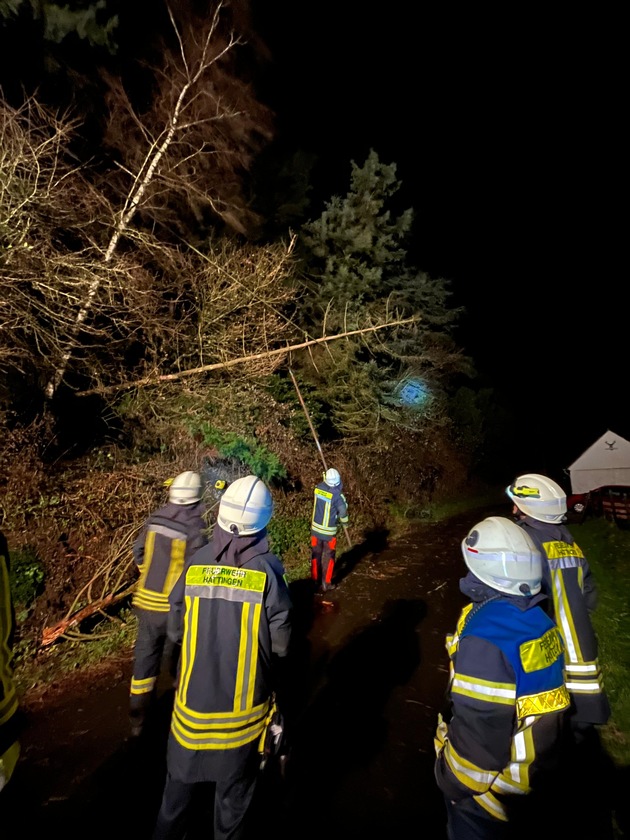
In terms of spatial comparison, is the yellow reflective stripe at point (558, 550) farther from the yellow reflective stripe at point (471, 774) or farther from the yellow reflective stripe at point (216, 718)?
the yellow reflective stripe at point (216, 718)

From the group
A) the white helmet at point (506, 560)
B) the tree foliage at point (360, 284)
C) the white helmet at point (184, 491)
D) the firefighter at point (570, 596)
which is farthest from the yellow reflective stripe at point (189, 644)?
the tree foliage at point (360, 284)

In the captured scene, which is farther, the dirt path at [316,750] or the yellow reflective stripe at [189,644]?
the dirt path at [316,750]

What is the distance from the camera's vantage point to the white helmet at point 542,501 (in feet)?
10.0

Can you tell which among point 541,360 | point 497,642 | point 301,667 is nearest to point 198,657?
point 497,642

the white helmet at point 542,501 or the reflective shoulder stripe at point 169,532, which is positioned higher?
the white helmet at point 542,501

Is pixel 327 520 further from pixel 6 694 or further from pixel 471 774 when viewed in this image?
pixel 6 694

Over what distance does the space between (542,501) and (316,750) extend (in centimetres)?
281

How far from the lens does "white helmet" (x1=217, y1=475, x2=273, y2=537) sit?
7.47 feet

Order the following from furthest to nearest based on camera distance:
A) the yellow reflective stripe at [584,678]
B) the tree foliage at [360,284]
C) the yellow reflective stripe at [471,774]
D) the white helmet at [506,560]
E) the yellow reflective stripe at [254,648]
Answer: the tree foliage at [360,284], the yellow reflective stripe at [584,678], the yellow reflective stripe at [254,648], the white helmet at [506,560], the yellow reflective stripe at [471,774]

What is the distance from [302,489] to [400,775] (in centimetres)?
795

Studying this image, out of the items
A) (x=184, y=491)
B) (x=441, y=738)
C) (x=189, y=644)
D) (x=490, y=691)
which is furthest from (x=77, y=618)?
(x=490, y=691)

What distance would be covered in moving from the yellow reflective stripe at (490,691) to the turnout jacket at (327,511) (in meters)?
5.20

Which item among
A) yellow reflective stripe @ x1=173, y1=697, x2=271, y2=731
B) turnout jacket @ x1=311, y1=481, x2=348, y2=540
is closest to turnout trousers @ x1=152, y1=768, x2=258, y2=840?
yellow reflective stripe @ x1=173, y1=697, x2=271, y2=731

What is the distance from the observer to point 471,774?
186 cm
